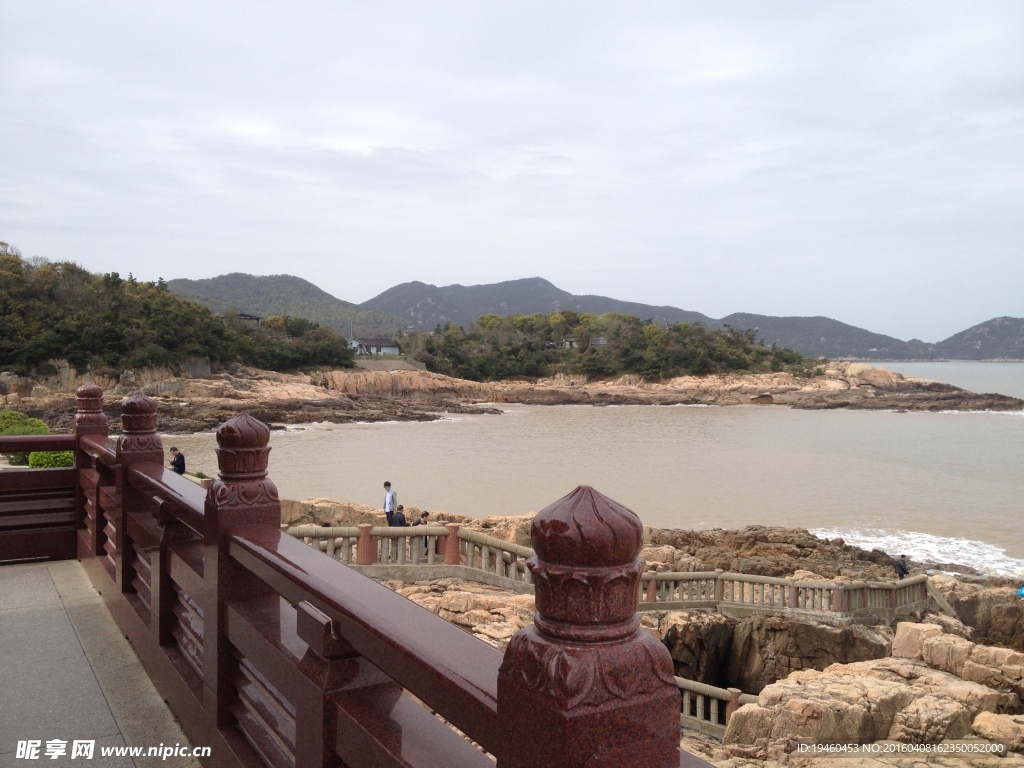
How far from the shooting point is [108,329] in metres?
42.5

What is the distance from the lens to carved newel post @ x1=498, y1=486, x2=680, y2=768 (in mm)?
840

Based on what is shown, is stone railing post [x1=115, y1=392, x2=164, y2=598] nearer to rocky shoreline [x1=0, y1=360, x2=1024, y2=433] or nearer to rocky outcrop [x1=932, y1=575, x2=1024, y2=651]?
rocky outcrop [x1=932, y1=575, x2=1024, y2=651]

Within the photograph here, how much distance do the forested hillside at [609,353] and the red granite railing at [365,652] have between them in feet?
206

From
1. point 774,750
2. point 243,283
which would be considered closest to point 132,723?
point 774,750

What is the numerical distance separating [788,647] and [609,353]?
207 ft

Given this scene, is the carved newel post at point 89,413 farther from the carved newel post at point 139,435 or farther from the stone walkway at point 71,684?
the carved newel post at point 139,435

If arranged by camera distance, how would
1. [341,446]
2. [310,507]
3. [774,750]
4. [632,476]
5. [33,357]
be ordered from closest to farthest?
[774,750] → [310,507] → [632,476] → [341,446] → [33,357]

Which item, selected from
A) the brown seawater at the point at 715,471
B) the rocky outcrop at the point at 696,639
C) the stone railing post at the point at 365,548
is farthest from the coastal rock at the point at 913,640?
the brown seawater at the point at 715,471

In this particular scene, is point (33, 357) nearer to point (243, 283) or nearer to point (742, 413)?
point (742, 413)

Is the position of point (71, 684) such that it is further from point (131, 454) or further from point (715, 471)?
point (715, 471)

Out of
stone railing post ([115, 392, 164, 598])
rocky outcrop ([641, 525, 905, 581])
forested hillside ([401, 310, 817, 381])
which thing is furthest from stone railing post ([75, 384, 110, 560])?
forested hillside ([401, 310, 817, 381])

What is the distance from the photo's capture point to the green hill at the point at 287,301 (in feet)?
358

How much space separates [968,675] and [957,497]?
60.3ft

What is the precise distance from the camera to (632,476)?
24.5m
